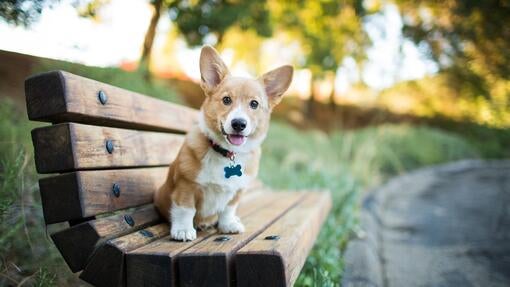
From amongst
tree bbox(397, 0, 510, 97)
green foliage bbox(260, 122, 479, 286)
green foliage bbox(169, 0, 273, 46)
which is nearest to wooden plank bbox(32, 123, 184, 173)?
green foliage bbox(260, 122, 479, 286)

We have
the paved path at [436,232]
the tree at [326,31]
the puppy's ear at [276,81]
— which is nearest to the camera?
the puppy's ear at [276,81]

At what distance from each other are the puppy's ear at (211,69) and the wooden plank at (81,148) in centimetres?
51

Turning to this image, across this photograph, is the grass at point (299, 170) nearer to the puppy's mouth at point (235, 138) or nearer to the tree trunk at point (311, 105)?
the puppy's mouth at point (235, 138)

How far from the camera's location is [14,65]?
291cm

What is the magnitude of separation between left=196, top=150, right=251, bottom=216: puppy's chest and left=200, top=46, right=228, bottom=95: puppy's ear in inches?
18.1

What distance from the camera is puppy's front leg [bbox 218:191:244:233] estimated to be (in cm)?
223

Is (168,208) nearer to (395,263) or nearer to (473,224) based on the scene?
(395,263)

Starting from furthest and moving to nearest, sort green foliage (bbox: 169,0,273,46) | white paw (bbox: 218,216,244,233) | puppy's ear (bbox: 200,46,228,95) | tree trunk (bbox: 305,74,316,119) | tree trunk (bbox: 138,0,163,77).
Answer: tree trunk (bbox: 305,74,316,119), green foliage (bbox: 169,0,273,46), tree trunk (bbox: 138,0,163,77), puppy's ear (bbox: 200,46,228,95), white paw (bbox: 218,216,244,233)

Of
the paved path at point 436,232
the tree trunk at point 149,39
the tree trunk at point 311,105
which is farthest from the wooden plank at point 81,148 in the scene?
the tree trunk at point 311,105

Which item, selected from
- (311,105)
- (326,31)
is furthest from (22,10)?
(311,105)

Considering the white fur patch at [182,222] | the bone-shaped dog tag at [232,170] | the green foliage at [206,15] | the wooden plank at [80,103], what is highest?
the green foliage at [206,15]

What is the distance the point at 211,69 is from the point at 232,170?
0.66 metres

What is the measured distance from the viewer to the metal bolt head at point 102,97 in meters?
1.93

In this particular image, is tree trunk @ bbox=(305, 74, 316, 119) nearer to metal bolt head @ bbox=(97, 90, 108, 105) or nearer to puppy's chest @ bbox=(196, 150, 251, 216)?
puppy's chest @ bbox=(196, 150, 251, 216)
